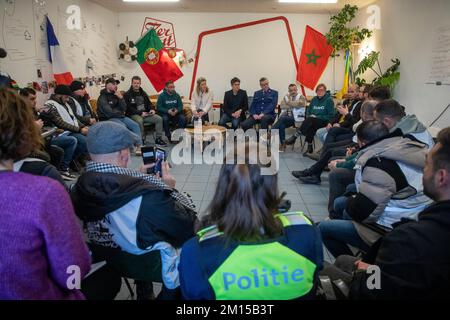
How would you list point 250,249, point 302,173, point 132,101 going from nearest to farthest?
point 250,249 → point 302,173 → point 132,101

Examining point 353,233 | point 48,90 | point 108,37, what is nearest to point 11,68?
point 48,90

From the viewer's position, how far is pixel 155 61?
7820 mm

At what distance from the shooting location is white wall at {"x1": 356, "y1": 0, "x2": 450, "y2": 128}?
430cm

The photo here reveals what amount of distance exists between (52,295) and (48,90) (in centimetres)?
466

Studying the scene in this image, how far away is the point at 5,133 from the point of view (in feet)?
3.25

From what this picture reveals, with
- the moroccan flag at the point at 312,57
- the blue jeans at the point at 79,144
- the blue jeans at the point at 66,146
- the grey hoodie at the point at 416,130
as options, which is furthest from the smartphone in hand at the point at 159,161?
the moroccan flag at the point at 312,57

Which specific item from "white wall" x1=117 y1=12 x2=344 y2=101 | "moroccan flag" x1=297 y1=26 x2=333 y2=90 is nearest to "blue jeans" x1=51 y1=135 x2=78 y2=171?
"white wall" x1=117 y1=12 x2=344 y2=101

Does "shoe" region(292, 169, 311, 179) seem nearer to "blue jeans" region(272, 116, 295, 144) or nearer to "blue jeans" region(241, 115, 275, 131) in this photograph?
"blue jeans" region(272, 116, 295, 144)

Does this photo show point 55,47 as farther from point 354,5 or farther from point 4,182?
point 354,5

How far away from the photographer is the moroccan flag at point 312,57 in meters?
7.68

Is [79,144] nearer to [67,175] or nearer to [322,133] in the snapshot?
[67,175]

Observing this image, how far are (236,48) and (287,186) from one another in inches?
189

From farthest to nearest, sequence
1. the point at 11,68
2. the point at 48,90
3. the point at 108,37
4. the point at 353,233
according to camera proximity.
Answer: the point at 108,37 < the point at 48,90 < the point at 11,68 < the point at 353,233

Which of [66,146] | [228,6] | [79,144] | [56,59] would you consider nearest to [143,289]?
[66,146]
